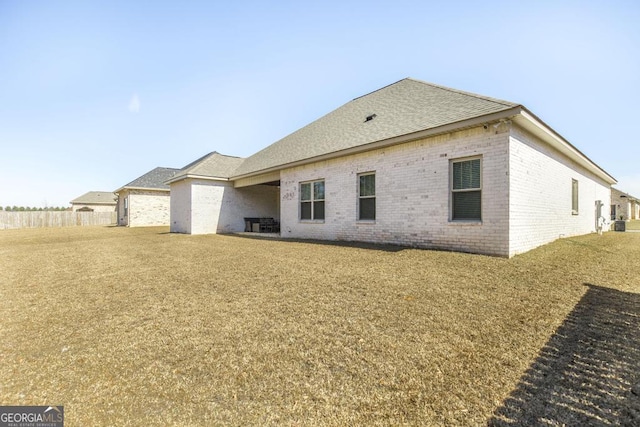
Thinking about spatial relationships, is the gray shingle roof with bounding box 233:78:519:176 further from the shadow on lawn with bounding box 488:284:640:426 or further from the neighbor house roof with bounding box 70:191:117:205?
the neighbor house roof with bounding box 70:191:117:205

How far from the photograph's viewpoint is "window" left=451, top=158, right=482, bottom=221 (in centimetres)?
740

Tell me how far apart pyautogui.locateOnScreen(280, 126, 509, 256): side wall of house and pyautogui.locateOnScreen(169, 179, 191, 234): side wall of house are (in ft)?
27.9

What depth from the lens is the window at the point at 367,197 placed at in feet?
32.3

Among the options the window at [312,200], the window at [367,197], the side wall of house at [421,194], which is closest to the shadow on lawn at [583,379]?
the side wall of house at [421,194]

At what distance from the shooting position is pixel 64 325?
3.44 meters

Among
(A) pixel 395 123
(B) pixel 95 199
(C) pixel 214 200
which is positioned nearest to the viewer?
(A) pixel 395 123

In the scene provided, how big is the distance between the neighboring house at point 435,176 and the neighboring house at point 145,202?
1610 cm

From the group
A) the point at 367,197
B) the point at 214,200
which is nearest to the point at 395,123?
the point at 367,197

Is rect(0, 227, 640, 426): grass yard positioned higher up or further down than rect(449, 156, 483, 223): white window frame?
further down

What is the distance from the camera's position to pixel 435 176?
806cm

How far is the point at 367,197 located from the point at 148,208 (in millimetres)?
23506

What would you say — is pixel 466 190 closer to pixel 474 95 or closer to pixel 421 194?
pixel 421 194

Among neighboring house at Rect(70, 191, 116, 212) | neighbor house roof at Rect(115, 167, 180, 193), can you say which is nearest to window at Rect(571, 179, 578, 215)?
neighbor house roof at Rect(115, 167, 180, 193)

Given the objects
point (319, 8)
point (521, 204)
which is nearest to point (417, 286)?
point (521, 204)
